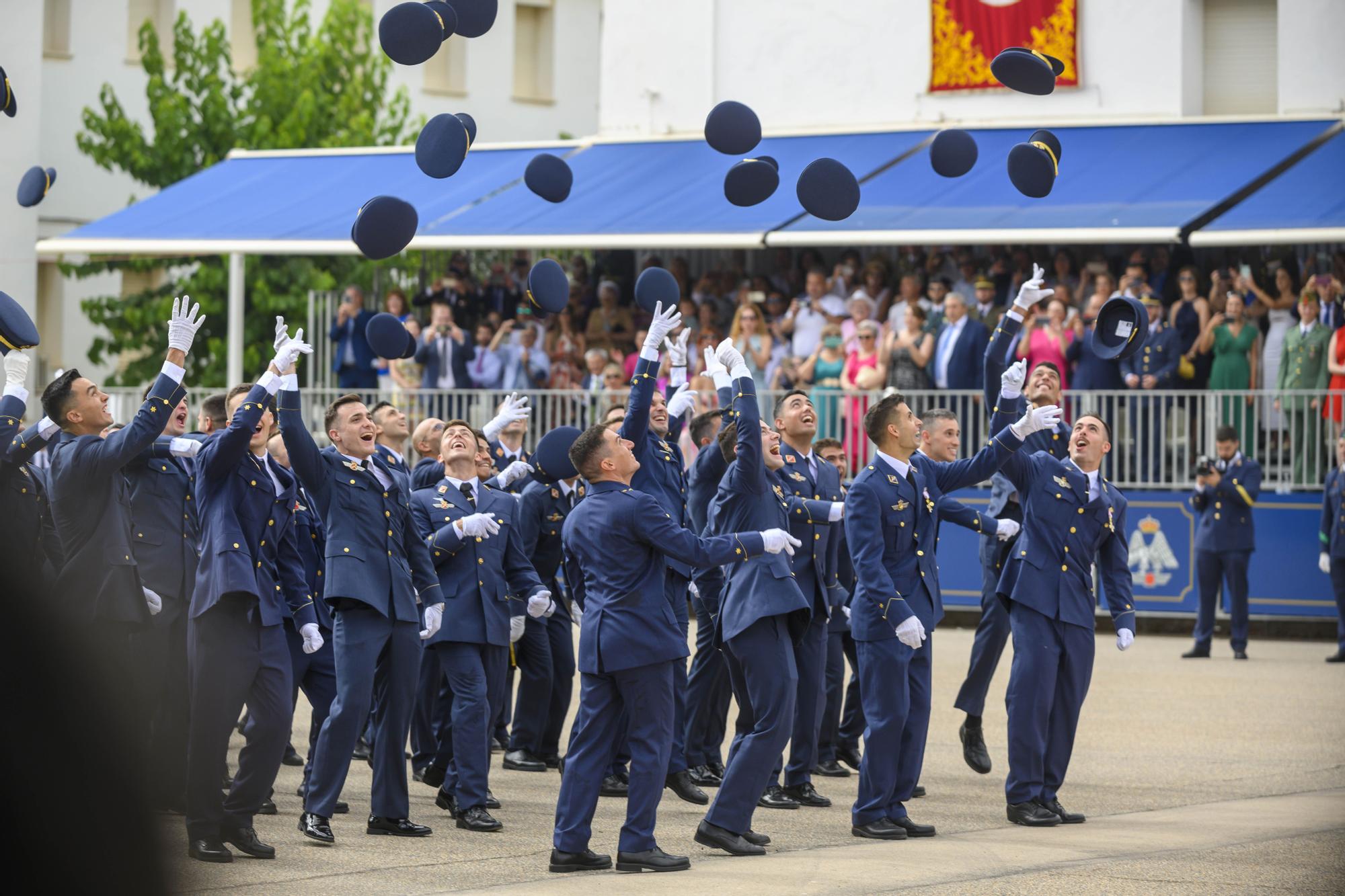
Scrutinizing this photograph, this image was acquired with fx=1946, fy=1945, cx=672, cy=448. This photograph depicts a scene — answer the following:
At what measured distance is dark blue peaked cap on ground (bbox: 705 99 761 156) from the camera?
10914 millimetres

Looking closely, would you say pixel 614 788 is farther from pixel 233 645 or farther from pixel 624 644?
pixel 233 645

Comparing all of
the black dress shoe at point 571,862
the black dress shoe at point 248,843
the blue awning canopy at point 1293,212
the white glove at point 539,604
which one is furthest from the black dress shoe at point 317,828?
the blue awning canopy at point 1293,212

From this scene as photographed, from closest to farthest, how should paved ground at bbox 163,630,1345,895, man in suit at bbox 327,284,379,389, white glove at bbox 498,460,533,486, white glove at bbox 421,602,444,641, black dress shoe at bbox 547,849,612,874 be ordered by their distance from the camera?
paved ground at bbox 163,630,1345,895 → black dress shoe at bbox 547,849,612,874 → white glove at bbox 421,602,444,641 → white glove at bbox 498,460,533,486 → man in suit at bbox 327,284,379,389

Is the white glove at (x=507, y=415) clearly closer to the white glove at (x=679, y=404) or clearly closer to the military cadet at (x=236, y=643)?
the white glove at (x=679, y=404)

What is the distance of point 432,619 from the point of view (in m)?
8.43

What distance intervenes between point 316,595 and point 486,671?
978mm

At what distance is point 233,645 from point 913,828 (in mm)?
2988

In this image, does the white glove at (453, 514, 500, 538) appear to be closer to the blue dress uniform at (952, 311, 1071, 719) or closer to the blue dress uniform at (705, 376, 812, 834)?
the blue dress uniform at (705, 376, 812, 834)

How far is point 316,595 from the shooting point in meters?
9.54

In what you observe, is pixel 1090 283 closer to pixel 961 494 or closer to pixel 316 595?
pixel 961 494

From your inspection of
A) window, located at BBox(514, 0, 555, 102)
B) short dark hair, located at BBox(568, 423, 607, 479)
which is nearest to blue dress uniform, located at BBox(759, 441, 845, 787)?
short dark hair, located at BBox(568, 423, 607, 479)

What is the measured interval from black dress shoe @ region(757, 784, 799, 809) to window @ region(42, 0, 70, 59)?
2769 centimetres

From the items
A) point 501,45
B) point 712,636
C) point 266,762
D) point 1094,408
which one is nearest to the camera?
point 266,762

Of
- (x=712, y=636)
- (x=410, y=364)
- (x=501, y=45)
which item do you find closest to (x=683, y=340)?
(x=712, y=636)
